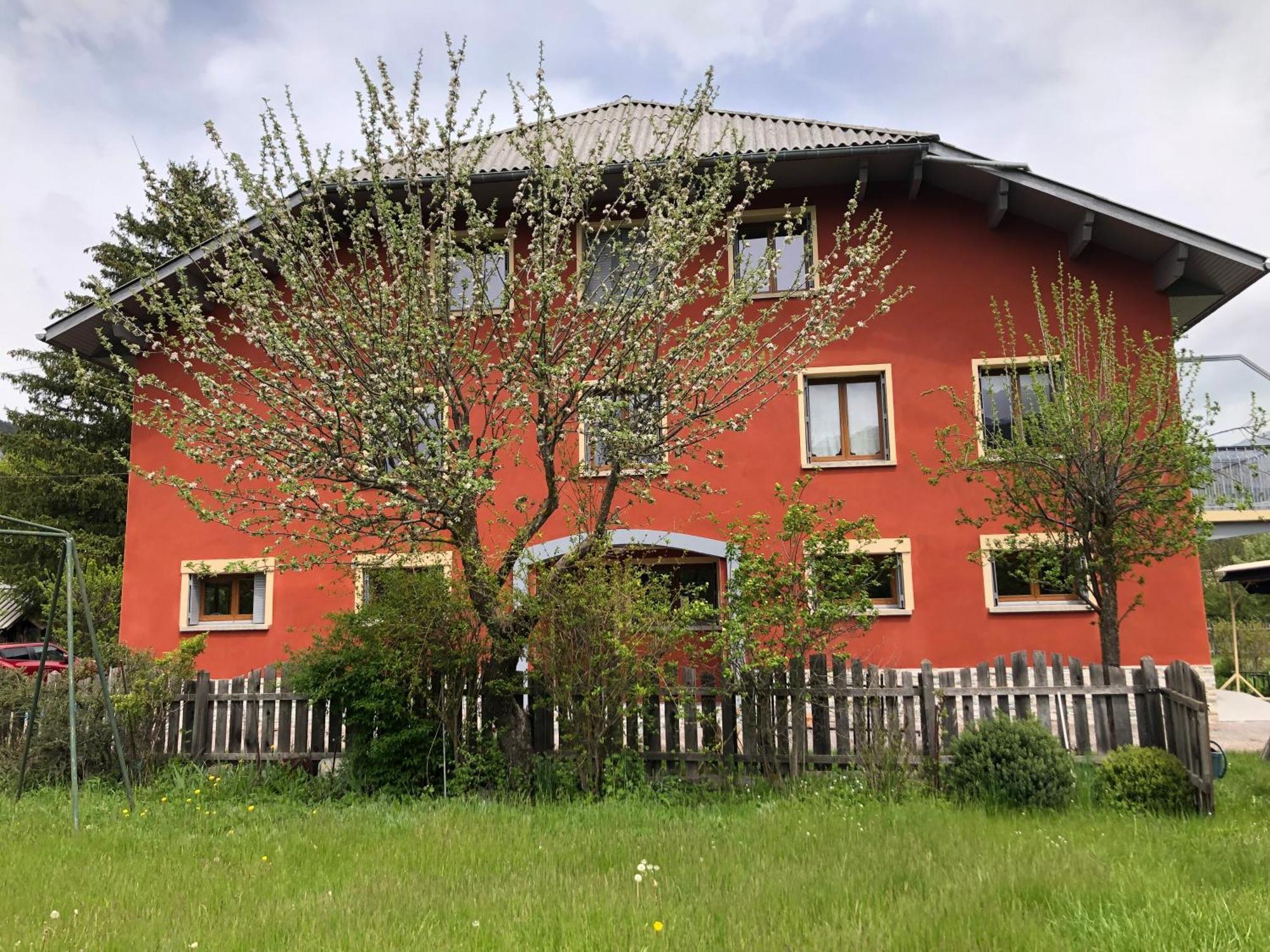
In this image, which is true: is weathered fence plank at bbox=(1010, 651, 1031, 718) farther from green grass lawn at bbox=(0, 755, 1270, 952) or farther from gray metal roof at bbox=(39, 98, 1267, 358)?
gray metal roof at bbox=(39, 98, 1267, 358)

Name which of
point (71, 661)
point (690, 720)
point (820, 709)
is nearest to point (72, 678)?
point (71, 661)

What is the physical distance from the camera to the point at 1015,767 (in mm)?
6348

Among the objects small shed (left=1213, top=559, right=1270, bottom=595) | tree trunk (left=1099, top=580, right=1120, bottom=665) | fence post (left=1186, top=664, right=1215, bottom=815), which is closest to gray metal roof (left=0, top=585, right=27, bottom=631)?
tree trunk (left=1099, top=580, right=1120, bottom=665)

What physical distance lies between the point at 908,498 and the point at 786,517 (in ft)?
14.4

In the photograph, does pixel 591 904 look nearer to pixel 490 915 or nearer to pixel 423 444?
pixel 490 915

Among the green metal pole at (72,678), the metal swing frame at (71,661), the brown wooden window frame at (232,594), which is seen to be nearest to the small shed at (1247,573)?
the brown wooden window frame at (232,594)

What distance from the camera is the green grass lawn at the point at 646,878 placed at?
3859 mm

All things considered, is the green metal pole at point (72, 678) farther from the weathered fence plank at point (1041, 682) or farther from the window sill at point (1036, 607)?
the window sill at point (1036, 607)

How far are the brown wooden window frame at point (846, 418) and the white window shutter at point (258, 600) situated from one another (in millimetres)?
8711

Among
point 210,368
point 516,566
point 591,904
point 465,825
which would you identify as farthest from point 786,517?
point 210,368

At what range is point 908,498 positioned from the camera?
1240cm

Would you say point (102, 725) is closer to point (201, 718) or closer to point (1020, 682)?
point (201, 718)

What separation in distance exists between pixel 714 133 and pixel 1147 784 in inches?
437

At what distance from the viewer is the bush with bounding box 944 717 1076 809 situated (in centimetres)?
630
